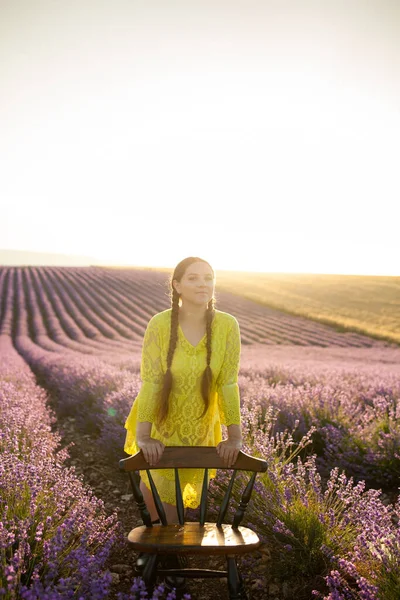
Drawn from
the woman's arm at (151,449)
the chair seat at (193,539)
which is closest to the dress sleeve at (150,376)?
the woman's arm at (151,449)

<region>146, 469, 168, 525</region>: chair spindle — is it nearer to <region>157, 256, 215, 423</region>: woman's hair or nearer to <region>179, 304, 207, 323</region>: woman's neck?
<region>157, 256, 215, 423</region>: woman's hair

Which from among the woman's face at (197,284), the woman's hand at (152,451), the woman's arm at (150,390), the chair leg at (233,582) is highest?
the woman's face at (197,284)

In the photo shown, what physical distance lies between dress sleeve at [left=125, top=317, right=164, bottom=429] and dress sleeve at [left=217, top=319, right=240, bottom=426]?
35 cm

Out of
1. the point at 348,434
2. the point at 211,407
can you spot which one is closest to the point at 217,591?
the point at 211,407

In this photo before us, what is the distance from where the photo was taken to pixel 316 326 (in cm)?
2602

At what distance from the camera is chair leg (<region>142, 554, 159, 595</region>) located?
2.12 m

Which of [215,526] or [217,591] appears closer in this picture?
[215,526]

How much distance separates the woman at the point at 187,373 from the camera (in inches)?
93.1

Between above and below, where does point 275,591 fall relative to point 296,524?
below

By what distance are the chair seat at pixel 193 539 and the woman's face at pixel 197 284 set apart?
1.21m

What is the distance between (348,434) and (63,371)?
537 centimetres

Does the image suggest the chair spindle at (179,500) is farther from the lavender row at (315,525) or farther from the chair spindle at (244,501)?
the lavender row at (315,525)

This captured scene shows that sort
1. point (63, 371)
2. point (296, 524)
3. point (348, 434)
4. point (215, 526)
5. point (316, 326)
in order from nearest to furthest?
point (215, 526) < point (296, 524) < point (348, 434) < point (63, 371) < point (316, 326)

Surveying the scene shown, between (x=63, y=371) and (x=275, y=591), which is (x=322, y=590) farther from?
(x=63, y=371)
